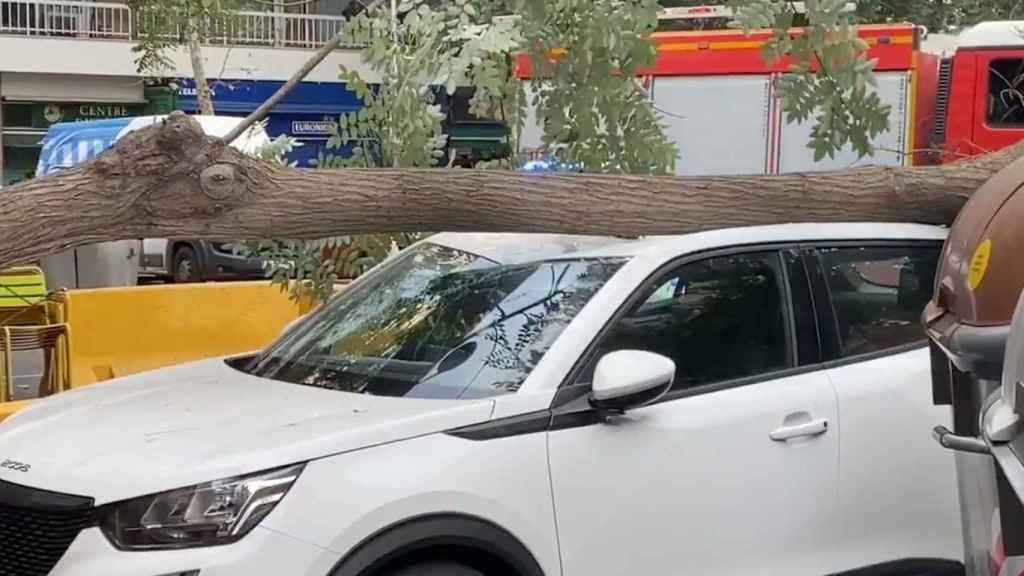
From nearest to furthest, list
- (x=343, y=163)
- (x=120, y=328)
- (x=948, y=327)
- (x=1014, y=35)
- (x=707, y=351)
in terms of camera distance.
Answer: (x=948, y=327)
(x=707, y=351)
(x=343, y=163)
(x=120, y=328)
(x=1014, y=35)

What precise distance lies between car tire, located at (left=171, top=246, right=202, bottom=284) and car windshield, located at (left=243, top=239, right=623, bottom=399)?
1268 centimetres

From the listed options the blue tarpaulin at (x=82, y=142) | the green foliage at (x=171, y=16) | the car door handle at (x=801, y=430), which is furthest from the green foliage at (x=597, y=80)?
the blue tarpaulin at (x=82, y=142)

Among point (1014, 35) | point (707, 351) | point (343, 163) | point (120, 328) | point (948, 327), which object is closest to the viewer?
point (948, 327)

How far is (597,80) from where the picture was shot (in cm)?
606

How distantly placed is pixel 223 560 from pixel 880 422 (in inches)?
92.1

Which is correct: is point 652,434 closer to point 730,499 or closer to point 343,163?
point 730,499

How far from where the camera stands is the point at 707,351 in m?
4.30

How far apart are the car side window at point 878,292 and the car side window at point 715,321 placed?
258 millimetres

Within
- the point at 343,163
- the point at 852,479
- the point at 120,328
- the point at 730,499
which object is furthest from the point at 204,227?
the point at 120,328

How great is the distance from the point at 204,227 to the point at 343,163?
1.61m

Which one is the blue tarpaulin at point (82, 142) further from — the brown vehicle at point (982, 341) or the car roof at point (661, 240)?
the brown vehicle at point (982, 341)

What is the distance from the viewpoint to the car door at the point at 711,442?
3854mm

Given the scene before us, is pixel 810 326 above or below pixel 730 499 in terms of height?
above

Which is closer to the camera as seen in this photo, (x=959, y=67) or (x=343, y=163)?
(x=343, y=163)
